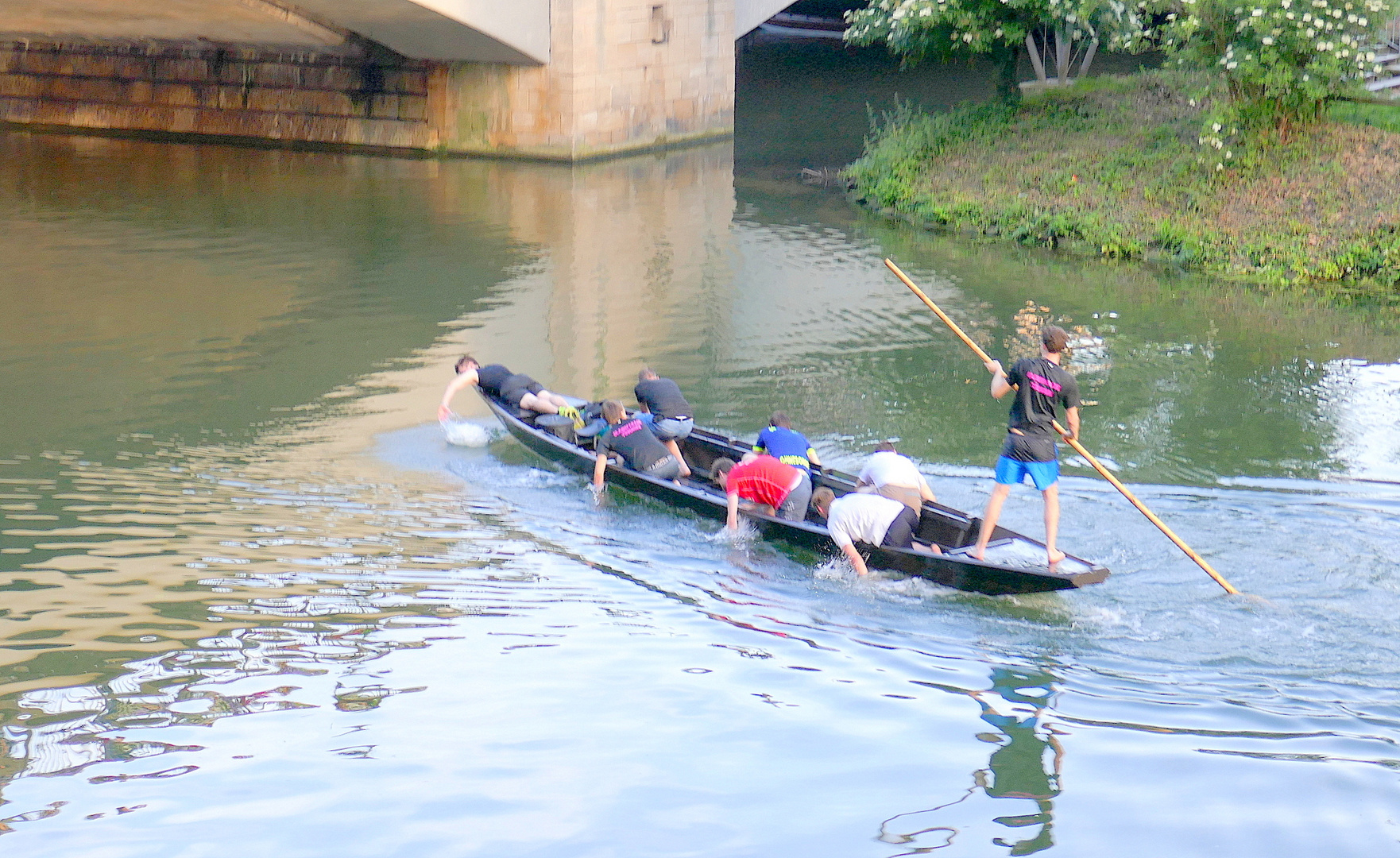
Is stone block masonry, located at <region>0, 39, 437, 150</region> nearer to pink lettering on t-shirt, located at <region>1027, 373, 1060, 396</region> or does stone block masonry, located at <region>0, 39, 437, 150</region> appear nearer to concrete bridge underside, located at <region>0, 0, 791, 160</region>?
concrete bridge underside, located at <region>0, 0, 791, 160</region>

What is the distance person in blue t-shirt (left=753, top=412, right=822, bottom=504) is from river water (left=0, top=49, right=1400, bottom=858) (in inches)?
29.9

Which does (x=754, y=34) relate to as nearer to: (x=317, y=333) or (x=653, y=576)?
(x=317, y=333)

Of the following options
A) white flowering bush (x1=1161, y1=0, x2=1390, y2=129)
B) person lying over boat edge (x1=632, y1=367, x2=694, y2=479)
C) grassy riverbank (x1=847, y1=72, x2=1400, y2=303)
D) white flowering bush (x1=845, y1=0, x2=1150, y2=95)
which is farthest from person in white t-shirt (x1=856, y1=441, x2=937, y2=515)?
white flowering bush (x1=845, y1=0, x2=1150, y2=95)

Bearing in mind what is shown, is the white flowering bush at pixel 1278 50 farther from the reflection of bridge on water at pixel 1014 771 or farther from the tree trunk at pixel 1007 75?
the reflection of bridge on water at pixel 1014 771

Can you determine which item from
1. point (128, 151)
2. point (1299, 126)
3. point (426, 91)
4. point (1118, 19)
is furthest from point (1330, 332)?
point (128, 151)

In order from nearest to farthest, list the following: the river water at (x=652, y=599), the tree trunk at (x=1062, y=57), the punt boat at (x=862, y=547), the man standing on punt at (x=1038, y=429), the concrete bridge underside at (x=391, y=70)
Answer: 1. the river water at (x=652, y=599)
2. the punt boat at (x=862, y=547)
3. the man standing on punt at (x=1038, y=429)
4. the tree trunk at (x=1062, y=57)
5. the concrete bridge underside at (x=391, y=70)

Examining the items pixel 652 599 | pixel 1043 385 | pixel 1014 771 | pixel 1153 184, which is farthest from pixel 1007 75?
pixel 1014 771

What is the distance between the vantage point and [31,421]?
414 inches

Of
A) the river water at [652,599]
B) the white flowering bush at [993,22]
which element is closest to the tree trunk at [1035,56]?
the white flowering bush at [993,22]

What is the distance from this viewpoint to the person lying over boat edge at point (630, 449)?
9.26 m

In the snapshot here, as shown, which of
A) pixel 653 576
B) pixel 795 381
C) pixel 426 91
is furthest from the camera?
pixel 426 91

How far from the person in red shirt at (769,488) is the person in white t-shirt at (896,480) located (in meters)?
0.38

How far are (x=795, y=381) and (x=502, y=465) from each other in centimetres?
294

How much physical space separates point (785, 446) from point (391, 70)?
674 inches
